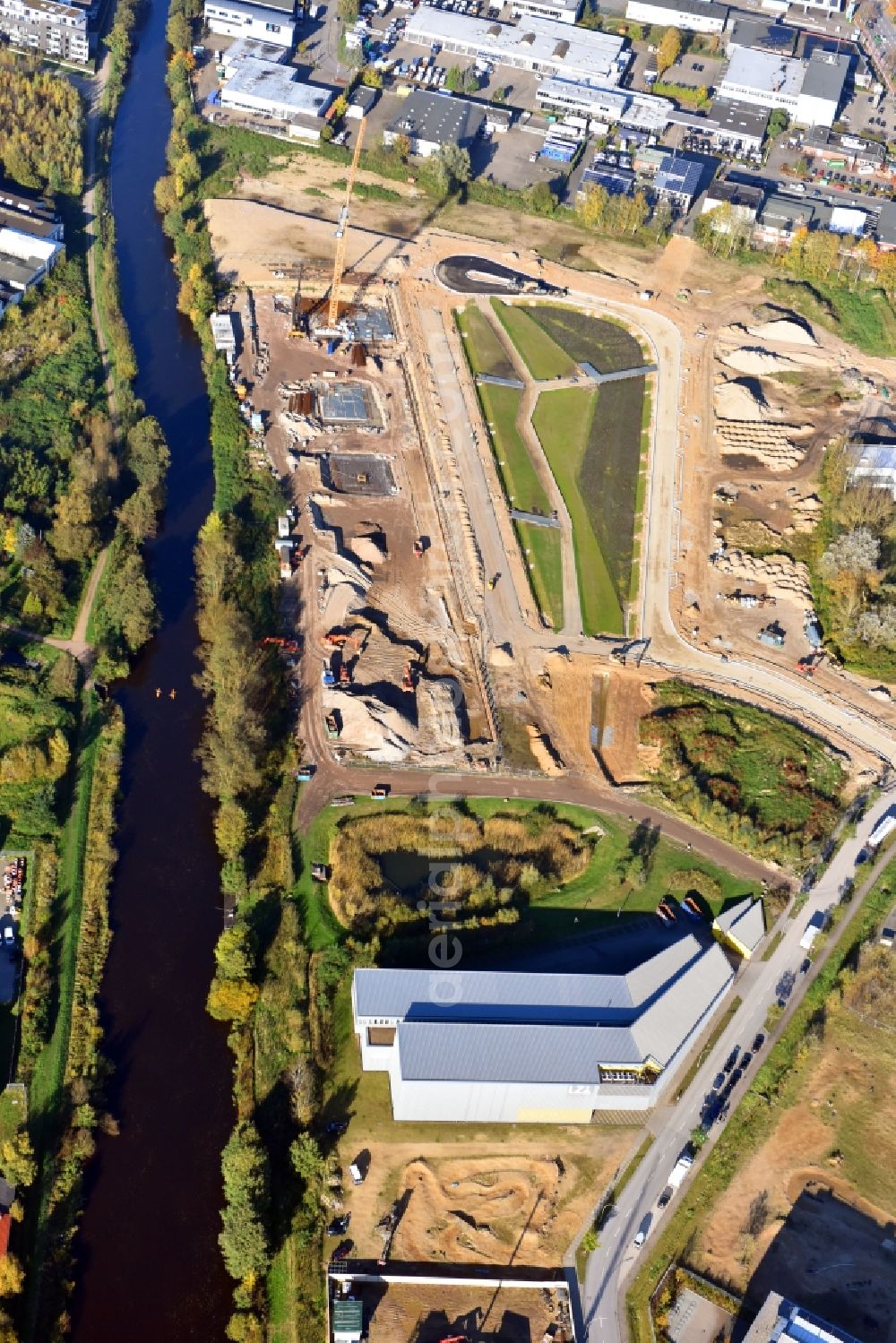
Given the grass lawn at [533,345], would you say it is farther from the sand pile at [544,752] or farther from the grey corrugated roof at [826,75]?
the grey corrugated roof at [826,75]

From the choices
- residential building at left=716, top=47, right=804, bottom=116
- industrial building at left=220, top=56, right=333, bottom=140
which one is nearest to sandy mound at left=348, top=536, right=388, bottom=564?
industrial building at left=220, top=56, right=333, bottom=140

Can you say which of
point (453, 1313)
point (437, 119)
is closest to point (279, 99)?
point (437, 119)

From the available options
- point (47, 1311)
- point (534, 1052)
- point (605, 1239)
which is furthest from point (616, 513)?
point (47, 1311)

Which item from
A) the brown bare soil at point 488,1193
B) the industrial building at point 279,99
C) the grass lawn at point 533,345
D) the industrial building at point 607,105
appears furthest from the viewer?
A: the industrial building at point 607,105

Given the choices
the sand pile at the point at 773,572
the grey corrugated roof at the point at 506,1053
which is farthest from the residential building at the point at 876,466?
the grey corrugated roof at the point at 506,1053

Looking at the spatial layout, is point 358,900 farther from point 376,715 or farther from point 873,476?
point 873,476

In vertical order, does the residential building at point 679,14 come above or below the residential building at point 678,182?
above

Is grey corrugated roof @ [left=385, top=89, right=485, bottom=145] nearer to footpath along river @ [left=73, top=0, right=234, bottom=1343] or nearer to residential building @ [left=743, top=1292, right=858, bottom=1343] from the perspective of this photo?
footpath along river @ [left=73, top=0, right=234, bottom=1343]

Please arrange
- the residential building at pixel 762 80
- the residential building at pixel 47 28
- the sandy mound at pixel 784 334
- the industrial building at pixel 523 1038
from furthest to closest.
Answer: the residential building at pixel 762 80, the residential building at pixel 47 28, the sandy mound at pixel 784 334, the industrial building at pixel 523 1038
